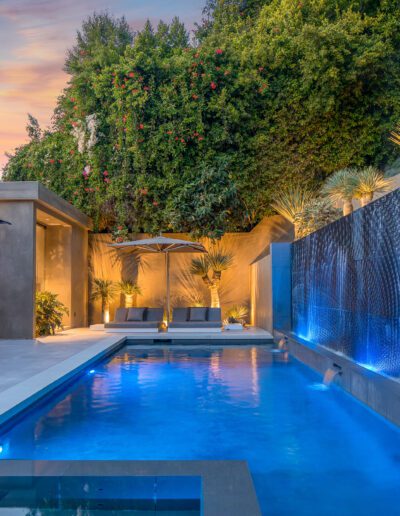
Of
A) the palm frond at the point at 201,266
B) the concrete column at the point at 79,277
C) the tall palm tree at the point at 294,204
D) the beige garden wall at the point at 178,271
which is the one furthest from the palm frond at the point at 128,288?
the tall palm tree at the point at 294,204

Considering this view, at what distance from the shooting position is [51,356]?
7949 millimetres

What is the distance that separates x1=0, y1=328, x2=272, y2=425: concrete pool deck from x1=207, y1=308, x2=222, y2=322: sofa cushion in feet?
3.18

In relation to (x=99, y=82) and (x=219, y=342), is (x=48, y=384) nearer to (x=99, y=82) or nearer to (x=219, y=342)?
(x=219, y=342)

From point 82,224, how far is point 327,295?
8.59 m

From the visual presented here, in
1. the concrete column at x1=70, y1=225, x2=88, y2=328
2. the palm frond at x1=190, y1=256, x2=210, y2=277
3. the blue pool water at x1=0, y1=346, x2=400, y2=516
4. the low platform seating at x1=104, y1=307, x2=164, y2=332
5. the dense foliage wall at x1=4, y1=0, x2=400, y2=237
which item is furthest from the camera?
the palm frond at x1=190, y1=256, x2=210, y2=277

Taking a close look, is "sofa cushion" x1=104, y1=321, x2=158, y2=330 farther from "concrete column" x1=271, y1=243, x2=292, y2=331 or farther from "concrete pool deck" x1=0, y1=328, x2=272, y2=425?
"concrete column" x1=271, y1=243, x2=292, y2=331

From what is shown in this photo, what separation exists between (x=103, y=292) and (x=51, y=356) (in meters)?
7.50

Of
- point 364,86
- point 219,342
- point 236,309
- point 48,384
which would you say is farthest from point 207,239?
point 48,384

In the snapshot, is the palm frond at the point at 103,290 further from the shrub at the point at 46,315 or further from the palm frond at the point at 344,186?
the palm frond at the point at 344,186

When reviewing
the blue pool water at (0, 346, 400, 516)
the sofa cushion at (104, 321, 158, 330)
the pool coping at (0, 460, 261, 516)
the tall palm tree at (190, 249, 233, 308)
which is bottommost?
the blue pool water at (0, 346, 400, 516)

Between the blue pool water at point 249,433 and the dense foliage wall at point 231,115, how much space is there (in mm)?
8148

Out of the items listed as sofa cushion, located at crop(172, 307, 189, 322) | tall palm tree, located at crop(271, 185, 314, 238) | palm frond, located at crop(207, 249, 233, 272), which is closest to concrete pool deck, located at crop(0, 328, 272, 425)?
sofa cushion, located at crop(172, 307, 189, 322)

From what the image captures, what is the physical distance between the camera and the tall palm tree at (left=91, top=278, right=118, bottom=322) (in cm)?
1542

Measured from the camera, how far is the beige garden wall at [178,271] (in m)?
16.1
